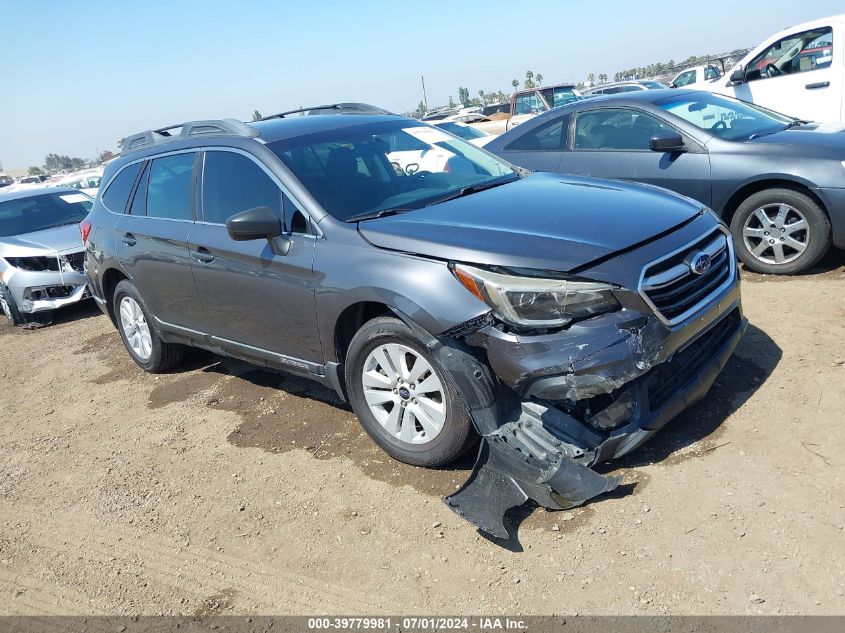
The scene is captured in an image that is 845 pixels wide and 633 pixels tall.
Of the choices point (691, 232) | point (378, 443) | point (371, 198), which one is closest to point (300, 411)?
point (378, 443)

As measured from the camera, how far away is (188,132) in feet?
16.5

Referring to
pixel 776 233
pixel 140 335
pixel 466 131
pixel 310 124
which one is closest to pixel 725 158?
pixel 776 233

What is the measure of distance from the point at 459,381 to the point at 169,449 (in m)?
2.32

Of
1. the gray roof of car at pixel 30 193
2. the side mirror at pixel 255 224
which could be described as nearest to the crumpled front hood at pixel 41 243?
the gray roof of car at pixel 30 193

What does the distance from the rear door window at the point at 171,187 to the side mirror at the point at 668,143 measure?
12.7 feet

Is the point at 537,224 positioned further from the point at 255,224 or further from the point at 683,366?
the point at 255,224

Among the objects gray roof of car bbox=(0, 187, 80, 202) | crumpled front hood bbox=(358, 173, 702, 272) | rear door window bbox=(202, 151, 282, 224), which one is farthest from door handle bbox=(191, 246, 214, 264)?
gray roof of car bbox=(0, 187, 80, 202)

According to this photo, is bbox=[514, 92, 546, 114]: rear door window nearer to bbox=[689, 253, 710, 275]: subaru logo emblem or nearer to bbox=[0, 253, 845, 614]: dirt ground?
bbox=[0, 253, 845, 614]: dirt ground

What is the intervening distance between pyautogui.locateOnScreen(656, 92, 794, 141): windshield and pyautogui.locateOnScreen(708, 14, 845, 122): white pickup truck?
265cm

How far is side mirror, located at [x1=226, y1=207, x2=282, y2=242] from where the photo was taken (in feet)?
12.7

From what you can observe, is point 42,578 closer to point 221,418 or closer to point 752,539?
point 221,418

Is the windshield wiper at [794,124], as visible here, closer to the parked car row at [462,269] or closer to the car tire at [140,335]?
the parked car row at [462,269]

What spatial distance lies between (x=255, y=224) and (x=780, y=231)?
4.35 metres

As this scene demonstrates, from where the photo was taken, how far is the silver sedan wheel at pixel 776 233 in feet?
18.8
